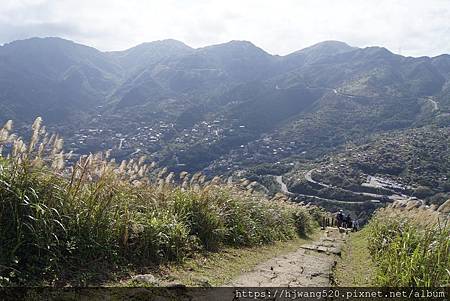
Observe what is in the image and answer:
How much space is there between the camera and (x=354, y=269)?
24.6 feet

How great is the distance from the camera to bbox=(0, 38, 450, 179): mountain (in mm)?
95062

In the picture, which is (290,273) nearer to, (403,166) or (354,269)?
(354,269)

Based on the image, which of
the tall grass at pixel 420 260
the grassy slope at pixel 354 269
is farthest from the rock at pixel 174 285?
the tall grass at pixel 420 260

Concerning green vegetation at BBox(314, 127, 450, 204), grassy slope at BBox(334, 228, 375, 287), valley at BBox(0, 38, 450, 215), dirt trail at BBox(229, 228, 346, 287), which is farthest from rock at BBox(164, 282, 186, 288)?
green vegetation at BBox(314, 127, 450, 204)

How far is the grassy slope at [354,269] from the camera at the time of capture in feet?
19.8

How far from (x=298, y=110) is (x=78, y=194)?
138268mm

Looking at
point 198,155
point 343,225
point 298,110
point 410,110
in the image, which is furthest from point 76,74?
point 343,225

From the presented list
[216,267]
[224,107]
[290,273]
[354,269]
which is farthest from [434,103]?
[216,267]

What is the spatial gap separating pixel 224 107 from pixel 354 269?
143171mm

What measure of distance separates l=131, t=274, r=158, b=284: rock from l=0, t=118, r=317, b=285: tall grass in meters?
0.52

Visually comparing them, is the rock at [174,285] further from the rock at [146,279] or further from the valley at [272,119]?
the valley at [272,119]

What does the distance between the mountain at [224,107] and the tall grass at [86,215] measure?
2433 inches

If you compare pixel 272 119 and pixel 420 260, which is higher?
pixel 272 119

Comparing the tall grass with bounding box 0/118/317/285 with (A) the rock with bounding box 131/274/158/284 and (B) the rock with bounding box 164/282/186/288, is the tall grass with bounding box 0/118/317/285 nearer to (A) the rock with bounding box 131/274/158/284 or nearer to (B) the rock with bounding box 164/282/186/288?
(A) the rock with bounding box 131/274/158/284
